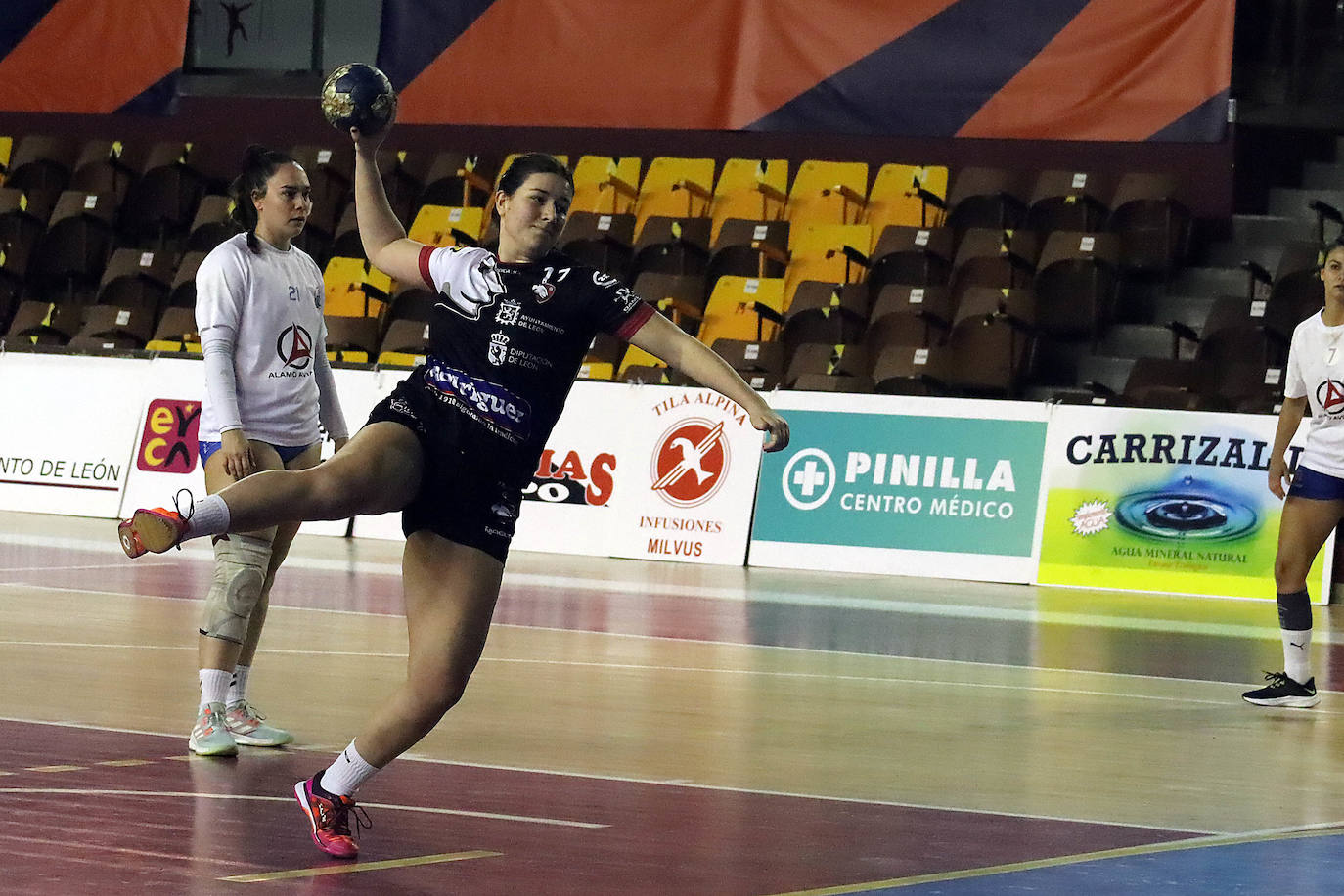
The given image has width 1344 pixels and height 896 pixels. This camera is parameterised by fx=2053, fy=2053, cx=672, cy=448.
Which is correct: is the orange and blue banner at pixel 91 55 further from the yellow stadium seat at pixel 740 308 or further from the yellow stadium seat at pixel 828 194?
the yellow stadium seat at pixel 740 308

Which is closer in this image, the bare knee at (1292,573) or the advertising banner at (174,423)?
the bare knee at (1292,573)

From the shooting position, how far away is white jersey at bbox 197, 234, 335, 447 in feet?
23.1

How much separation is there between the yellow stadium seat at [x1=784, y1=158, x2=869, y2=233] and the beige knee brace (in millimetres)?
12962

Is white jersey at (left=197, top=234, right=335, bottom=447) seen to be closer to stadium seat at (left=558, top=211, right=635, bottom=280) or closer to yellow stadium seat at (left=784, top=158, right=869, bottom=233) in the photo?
stadium seat at (left=558, top=211, right=635, bottom=280)

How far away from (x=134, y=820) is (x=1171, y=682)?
5866 mm

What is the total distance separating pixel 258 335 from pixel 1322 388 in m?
4.99

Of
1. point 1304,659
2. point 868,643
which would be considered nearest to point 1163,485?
point 868,643

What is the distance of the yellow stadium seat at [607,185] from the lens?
20.2 meters

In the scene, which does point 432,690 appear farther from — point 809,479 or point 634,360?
point 634,360

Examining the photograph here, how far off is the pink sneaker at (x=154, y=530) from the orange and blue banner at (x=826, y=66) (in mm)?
13921

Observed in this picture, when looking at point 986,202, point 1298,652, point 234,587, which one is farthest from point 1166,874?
point 986,202

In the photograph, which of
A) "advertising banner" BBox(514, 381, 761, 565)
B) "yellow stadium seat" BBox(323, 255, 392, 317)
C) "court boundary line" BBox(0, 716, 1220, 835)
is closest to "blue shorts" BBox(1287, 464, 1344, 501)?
"court boundary line" BBox(0, 716, 1220, 835)

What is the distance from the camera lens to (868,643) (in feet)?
36.4

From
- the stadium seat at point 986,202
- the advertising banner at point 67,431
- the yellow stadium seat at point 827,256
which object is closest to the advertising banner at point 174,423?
the advertising banner at point 67,431
